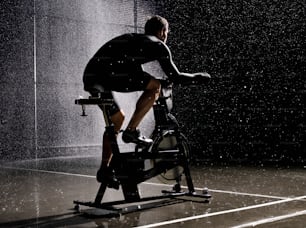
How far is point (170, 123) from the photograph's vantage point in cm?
354

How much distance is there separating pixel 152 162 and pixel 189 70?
4.37m

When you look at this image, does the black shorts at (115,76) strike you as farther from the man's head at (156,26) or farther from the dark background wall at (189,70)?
the dark background wall at (189,70)

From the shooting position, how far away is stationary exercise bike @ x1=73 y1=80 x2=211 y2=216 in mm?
3186

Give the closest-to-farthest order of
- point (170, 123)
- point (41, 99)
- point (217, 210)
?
1. point (217, 210)
2. point (170, 123)
3. point (41, 99)

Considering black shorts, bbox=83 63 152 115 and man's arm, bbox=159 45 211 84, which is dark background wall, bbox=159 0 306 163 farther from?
black shorts, bbox=83 63 152 115

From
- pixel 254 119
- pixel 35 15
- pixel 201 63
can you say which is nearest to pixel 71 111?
pixel 35 15

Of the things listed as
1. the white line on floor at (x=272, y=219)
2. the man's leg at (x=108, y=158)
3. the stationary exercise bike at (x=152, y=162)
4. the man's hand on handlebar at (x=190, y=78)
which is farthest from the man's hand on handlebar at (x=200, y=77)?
the white line on floor at (x=272, y=219)

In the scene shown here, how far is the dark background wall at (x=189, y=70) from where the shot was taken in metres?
6.43

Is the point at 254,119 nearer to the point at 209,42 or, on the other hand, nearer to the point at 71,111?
the point at 209,42

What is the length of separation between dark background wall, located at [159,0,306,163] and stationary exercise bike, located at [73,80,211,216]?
9.86 feet

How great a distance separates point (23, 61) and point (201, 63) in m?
2.58

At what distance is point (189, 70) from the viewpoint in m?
7.67

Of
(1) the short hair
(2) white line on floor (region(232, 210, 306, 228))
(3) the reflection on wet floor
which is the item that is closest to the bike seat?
(1) the short hair

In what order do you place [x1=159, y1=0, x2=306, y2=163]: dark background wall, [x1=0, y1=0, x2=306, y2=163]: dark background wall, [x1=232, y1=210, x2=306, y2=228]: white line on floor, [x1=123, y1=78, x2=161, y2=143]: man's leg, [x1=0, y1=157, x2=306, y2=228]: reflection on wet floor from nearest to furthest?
[x1=232, y1=210, x2=306, y2=228]: white line on floor
[x1=0, y1=157, x2=306, y2=228]: reflection on wet floor
[x1=123, y1=78, x2=161, y2=143]: man's leg
[x1=159, y1=0, x2=306, y2=163]: dark background wall
[x1=0, y1=0, x2=306, y2=163]: dark background wall
